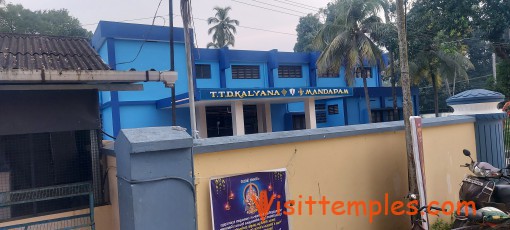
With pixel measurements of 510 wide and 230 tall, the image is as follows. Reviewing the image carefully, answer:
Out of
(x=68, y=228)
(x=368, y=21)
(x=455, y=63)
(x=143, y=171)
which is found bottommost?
(x=68, y=228)

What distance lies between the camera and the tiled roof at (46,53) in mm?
3723

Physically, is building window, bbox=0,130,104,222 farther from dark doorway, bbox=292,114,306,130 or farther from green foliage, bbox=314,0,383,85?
dark doorway, bbox=292,114,306,130

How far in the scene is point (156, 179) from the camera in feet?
9.46

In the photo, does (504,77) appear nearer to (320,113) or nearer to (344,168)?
(320,113)

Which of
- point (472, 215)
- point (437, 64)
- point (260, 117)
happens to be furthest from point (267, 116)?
point (472, 215)

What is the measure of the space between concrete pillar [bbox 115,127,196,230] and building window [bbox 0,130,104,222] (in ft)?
3.41

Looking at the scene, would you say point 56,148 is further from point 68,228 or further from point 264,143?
point 264,143

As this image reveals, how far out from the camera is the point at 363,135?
4.74m

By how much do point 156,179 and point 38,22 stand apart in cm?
3231

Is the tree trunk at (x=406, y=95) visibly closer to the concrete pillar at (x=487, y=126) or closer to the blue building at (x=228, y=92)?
the concrete pillar at (x=487, y=126)

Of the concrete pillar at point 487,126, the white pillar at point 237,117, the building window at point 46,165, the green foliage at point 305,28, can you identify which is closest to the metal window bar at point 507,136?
the concrete pillar at point 487,126

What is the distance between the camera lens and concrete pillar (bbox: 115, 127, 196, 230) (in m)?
2.80

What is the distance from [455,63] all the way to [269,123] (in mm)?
11372

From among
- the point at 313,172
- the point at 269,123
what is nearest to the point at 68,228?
the point at 313,172
